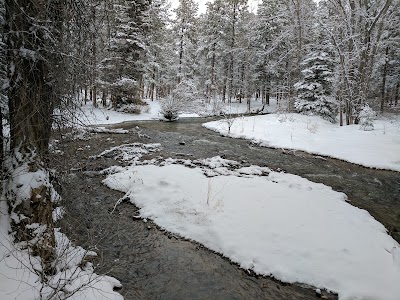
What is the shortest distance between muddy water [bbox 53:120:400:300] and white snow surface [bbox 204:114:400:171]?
104 centimetres

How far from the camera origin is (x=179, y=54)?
32.3 metres

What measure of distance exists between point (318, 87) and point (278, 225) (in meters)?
16.6

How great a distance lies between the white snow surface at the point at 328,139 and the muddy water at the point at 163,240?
A: 1.04 metres

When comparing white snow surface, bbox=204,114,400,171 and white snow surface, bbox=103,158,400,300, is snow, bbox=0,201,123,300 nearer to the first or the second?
white snow surface, bbox=103,158,400,300

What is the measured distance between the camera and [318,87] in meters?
18.9

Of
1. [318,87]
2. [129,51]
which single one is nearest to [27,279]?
[129,51]

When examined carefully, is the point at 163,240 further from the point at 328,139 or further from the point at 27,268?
the point at 328,139

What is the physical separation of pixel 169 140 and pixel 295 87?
39.9 ft

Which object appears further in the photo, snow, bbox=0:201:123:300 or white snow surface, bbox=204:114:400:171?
white snow surface, bbox=204:114:400:171

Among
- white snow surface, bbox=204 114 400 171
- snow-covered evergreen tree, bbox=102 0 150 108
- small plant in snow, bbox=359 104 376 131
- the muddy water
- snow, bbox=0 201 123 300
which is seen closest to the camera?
snow, bbox=0 201 123 300

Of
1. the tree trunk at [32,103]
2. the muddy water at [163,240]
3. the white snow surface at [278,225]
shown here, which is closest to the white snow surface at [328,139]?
the muddy water at [163,240]

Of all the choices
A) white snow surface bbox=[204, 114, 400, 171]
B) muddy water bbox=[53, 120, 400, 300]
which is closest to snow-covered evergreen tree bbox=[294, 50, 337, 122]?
white snow surface bbox=[204, 114, 400, 171]

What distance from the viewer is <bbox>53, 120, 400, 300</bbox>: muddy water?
11.7 feet

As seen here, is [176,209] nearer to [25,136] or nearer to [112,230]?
[112,230]
